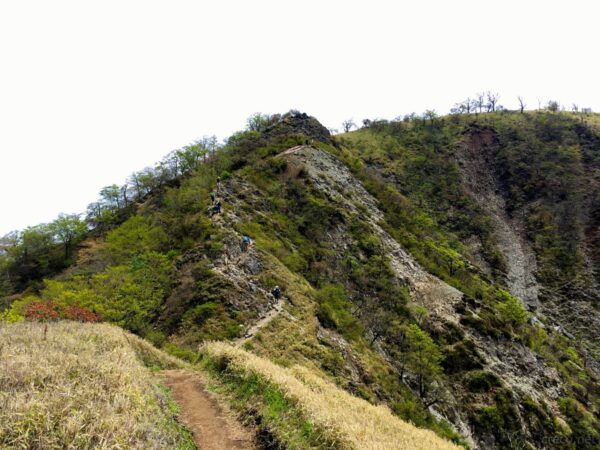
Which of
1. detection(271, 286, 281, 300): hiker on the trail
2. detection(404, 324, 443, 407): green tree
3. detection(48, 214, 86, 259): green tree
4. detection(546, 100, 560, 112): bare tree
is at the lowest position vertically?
detection(404, 324, 443, 407): green tree

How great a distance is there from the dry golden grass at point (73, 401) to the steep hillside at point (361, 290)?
23.9 feet

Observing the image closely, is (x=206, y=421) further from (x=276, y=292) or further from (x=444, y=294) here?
(x=444, y=294)

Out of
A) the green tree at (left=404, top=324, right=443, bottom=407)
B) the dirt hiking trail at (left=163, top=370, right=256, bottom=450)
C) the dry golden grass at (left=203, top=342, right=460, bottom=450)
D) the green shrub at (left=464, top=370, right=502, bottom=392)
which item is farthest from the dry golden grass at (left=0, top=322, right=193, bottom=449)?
the green shrub at (left=464, top=370, right=502, bottom=392)

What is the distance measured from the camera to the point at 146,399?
8.47 metres

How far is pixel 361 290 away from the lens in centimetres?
3788

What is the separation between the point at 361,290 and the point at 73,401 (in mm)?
33770

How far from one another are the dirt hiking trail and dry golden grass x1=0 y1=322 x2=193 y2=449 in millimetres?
871

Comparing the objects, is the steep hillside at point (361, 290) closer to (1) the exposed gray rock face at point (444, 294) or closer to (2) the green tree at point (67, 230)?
(1) the exposed gray rock face at point (444, 294)

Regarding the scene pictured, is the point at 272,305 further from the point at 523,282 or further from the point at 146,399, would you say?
the point at 523,282

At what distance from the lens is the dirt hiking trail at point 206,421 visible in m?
9.75

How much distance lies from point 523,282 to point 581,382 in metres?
28.0

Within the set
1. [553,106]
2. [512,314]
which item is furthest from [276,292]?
[553,106]

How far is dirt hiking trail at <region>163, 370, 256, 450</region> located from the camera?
9.75 meters

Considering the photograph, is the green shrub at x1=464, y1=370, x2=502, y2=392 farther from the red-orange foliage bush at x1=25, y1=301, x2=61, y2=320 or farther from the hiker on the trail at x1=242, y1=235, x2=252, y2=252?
the red-orange foliage bush at x1=25, y1=301, x2=61, y2=320
